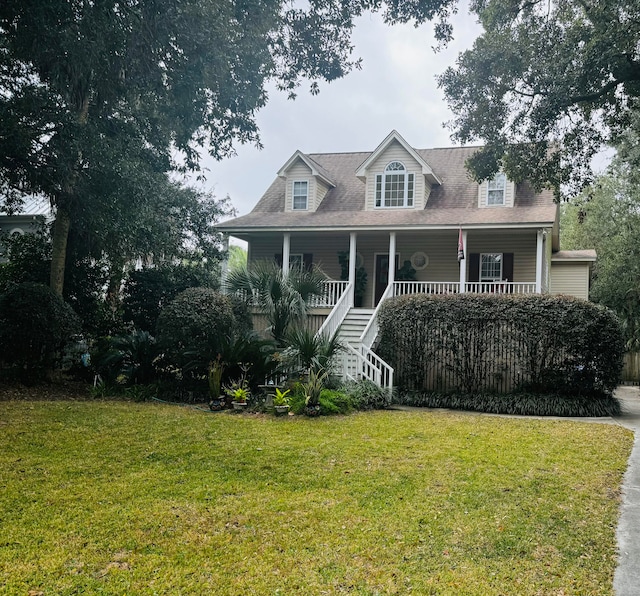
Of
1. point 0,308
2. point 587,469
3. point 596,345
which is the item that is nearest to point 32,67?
point 0,308

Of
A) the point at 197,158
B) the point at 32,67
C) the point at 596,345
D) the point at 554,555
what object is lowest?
the point at 554,555

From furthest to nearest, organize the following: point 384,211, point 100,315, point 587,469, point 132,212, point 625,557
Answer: point 384,211, point 100,315, point 132,212, point 587,469, point 625,557

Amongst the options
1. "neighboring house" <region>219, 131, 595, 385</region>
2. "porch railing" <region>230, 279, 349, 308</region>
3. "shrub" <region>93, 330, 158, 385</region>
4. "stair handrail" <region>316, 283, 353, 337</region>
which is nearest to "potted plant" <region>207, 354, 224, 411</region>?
"shrub" <region>93, 330, 158, 385</region>

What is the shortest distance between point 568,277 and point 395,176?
7314 mm

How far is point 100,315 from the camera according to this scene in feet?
50.9

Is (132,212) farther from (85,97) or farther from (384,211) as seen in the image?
(384,211)

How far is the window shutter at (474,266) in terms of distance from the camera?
1797cm

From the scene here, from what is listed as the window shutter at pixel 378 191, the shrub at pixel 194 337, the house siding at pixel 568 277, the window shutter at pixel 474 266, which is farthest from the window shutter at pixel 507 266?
the shrub at pixel 194 337

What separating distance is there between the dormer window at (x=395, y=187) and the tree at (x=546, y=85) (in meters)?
7.82

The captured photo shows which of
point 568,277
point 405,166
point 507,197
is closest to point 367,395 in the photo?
point 507,197

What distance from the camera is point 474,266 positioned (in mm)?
18000

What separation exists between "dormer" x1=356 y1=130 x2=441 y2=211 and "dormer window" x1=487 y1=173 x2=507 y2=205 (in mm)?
1982

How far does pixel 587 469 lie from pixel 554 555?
9.08 ft

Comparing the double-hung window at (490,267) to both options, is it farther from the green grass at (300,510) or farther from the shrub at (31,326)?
the shrub at (31,326)
